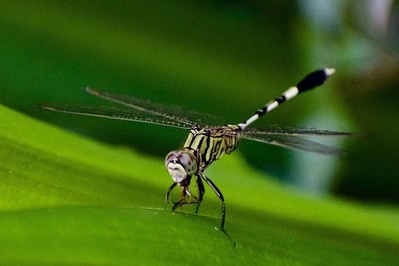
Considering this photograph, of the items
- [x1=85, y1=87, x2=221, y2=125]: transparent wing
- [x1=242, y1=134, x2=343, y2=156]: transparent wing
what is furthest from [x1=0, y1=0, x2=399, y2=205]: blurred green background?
[x1=242, y1=134, x2=343, y2=156]: transparent wing

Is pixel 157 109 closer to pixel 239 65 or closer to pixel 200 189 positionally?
pixel 200 189

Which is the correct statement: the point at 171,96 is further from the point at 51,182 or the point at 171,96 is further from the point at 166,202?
the point at 51,182

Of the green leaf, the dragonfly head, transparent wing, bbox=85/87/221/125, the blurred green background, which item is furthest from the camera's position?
the blurred green background

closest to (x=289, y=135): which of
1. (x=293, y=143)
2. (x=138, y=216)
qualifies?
(x=293, y=143)

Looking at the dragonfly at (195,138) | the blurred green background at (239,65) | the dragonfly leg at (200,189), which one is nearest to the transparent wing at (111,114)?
the dragonfly at (195,138)

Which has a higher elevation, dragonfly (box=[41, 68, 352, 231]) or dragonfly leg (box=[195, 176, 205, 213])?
dragonfly (box=[41, 68, 352, 231])

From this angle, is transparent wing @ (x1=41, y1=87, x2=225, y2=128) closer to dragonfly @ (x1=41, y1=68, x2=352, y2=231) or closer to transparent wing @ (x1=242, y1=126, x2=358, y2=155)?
dragonfly @ (x1=41, y1=68, x2=352, y2=231)

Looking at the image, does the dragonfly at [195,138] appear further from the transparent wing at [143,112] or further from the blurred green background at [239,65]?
the blurred green background at [239,65]

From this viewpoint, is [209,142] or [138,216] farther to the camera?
[209,142]
